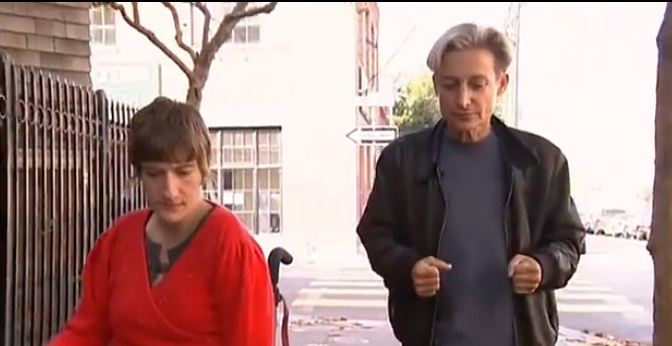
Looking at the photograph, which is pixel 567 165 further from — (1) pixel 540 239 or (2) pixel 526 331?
(2) pixel 526 331

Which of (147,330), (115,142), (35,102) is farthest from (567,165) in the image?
(115,142)

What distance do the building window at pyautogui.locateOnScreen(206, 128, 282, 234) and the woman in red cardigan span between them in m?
16.3

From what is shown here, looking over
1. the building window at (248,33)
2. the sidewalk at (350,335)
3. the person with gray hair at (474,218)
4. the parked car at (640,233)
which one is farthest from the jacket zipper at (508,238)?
the parked car at (640,233)

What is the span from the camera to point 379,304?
1110 cm

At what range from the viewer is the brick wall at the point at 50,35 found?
20.9ft

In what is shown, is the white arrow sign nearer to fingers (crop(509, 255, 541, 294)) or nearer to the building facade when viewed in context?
the building facade

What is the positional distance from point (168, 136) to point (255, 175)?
16.8m

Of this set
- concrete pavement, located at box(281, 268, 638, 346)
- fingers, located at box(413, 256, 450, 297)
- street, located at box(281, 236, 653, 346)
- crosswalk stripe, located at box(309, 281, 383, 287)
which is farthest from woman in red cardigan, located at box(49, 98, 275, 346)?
crosswalk stripe, located at box(309, 281, 383, 287)

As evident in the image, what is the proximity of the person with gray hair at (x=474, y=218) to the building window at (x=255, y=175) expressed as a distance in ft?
53.1

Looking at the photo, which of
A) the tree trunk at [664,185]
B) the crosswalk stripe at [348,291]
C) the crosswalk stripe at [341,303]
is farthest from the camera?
the crosswalk stripe at [348,291]

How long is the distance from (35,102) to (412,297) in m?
2.95

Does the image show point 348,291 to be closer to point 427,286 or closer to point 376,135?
point 376,135

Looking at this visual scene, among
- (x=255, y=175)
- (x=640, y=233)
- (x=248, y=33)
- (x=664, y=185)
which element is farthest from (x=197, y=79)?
(x=640, y=233)

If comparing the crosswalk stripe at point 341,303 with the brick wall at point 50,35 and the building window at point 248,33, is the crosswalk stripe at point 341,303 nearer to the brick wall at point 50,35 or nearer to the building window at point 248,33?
the brick wall at point 50,35
